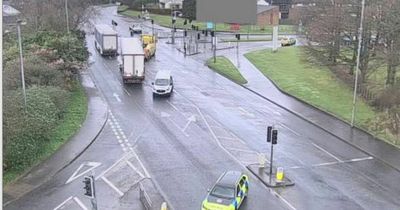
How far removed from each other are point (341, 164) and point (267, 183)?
16.4 ft

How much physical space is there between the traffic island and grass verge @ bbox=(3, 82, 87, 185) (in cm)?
→ 1005

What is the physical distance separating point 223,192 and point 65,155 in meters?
9.77

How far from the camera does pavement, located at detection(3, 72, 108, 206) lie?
2128 centimetres

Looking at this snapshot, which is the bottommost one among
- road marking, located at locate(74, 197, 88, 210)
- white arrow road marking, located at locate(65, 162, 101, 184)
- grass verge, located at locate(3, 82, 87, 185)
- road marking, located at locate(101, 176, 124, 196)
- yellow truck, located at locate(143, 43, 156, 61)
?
road marking, located at locate(74, 197, 88, 210)

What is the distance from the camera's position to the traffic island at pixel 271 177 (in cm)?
2202

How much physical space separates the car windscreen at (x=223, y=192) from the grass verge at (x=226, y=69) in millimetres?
26319

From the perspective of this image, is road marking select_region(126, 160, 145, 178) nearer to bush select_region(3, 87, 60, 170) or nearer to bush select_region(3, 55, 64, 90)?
bush select_region(3, 87, 60, 170)

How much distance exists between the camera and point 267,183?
2214cm

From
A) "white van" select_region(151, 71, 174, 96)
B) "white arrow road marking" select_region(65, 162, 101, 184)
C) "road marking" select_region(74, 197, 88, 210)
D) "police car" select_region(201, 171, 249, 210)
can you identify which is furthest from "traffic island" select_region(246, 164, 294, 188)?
"white van" select_region(151, 71, 174, 96)

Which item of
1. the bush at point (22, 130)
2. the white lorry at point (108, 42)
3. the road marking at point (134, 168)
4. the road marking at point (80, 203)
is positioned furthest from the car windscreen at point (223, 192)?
the white lorry at point (108, 42)

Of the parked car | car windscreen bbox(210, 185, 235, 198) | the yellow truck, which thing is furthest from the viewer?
the parked car

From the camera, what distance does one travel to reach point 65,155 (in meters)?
25.2

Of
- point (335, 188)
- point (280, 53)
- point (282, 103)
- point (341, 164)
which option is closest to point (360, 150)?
point (341, 164)

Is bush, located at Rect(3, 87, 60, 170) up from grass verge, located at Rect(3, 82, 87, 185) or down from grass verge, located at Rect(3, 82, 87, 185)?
up
